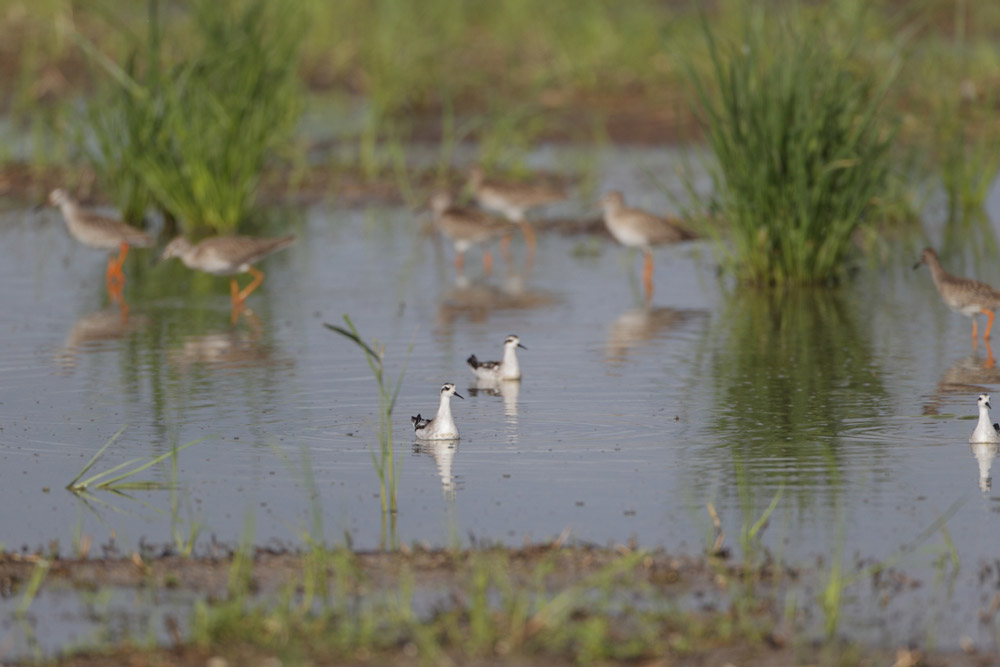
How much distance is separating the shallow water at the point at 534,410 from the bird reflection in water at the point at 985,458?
0.15 feet

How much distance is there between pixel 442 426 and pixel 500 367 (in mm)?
1949

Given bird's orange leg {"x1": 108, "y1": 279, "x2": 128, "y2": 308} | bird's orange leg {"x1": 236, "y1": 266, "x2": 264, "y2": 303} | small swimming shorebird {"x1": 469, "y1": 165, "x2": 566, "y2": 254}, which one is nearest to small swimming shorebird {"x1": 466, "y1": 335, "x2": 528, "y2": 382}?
bird's orange leg {"x1": 236, "y1": 266, "x2": 264, "y2": 303}

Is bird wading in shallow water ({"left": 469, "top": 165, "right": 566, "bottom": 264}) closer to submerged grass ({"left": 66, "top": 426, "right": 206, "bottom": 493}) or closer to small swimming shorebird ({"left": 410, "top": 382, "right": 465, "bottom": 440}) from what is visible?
small swimming shorebird ({"left": 410, "top": 382, "right": 465, "bottom": 440})

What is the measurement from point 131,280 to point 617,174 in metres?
9.56

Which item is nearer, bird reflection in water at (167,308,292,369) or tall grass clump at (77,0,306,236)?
bird reflection in water at (167,308,292,369)

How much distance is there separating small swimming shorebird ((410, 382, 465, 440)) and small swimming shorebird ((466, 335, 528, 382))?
5.60 feet

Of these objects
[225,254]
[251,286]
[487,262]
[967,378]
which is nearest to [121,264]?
[225,254]

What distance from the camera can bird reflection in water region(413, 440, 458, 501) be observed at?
856cm

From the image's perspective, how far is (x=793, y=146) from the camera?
46.4ft

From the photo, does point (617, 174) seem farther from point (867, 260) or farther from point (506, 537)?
point (506, 537)

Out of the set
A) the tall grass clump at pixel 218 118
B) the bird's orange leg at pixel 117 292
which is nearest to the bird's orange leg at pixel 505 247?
the tall grass clump at pixel 218 118

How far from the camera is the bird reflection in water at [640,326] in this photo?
41.8 feet

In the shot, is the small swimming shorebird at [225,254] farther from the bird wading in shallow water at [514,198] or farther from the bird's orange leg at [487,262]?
the bird wading in shallow water at [514,198]

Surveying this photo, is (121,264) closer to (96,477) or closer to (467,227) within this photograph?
(467,227)
